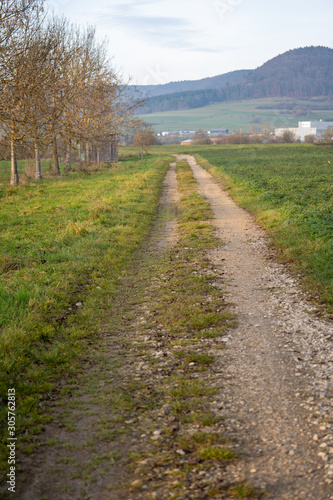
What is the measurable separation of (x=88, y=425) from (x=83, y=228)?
353 inches

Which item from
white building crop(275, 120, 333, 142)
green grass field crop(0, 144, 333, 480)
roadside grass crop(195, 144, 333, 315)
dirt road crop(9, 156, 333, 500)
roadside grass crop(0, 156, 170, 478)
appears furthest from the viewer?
white building crop(275, 120, 333, 142)

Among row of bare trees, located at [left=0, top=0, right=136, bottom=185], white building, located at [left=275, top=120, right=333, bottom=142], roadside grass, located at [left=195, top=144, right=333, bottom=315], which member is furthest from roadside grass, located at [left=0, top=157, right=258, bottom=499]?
white building, located at [left=275, top=120, right=333, bottom=142]

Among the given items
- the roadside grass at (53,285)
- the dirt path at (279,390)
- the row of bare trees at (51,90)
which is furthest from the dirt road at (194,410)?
the row of bare trees at (51,90)

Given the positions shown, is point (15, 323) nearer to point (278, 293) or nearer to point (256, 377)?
point (256, 377)

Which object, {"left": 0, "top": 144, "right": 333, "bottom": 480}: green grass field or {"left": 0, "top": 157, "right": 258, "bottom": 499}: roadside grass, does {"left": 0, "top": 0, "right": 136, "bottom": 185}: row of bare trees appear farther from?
{"left": 0, "top": 157, "right": 258, "bottom": 499}: roadside grass

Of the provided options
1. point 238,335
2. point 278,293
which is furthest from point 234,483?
point 278,293

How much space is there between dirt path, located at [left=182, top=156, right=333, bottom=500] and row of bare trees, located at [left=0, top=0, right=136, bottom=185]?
54.4ft

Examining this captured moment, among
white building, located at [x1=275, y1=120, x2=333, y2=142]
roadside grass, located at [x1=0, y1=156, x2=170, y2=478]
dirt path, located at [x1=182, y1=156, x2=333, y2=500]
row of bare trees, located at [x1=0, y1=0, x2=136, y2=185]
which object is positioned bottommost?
dirt path, located at [x1=182, y1=156, x2=333, y2=500]

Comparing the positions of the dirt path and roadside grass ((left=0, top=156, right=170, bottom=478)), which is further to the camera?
roadside grass ((left=0, top=156, right=170, bottom=478))

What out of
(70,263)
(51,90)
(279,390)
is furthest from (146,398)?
(51,90)

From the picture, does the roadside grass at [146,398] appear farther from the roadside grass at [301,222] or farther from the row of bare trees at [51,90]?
the row of bare trees at [51,90]

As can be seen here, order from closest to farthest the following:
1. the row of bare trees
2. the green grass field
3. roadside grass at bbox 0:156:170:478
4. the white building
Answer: roadside grass at bbox 0:156:170:478 → the green grass field → the row of bare trees → the white building

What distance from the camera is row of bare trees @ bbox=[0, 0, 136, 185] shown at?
19.9 metres

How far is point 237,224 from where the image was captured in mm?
14461
